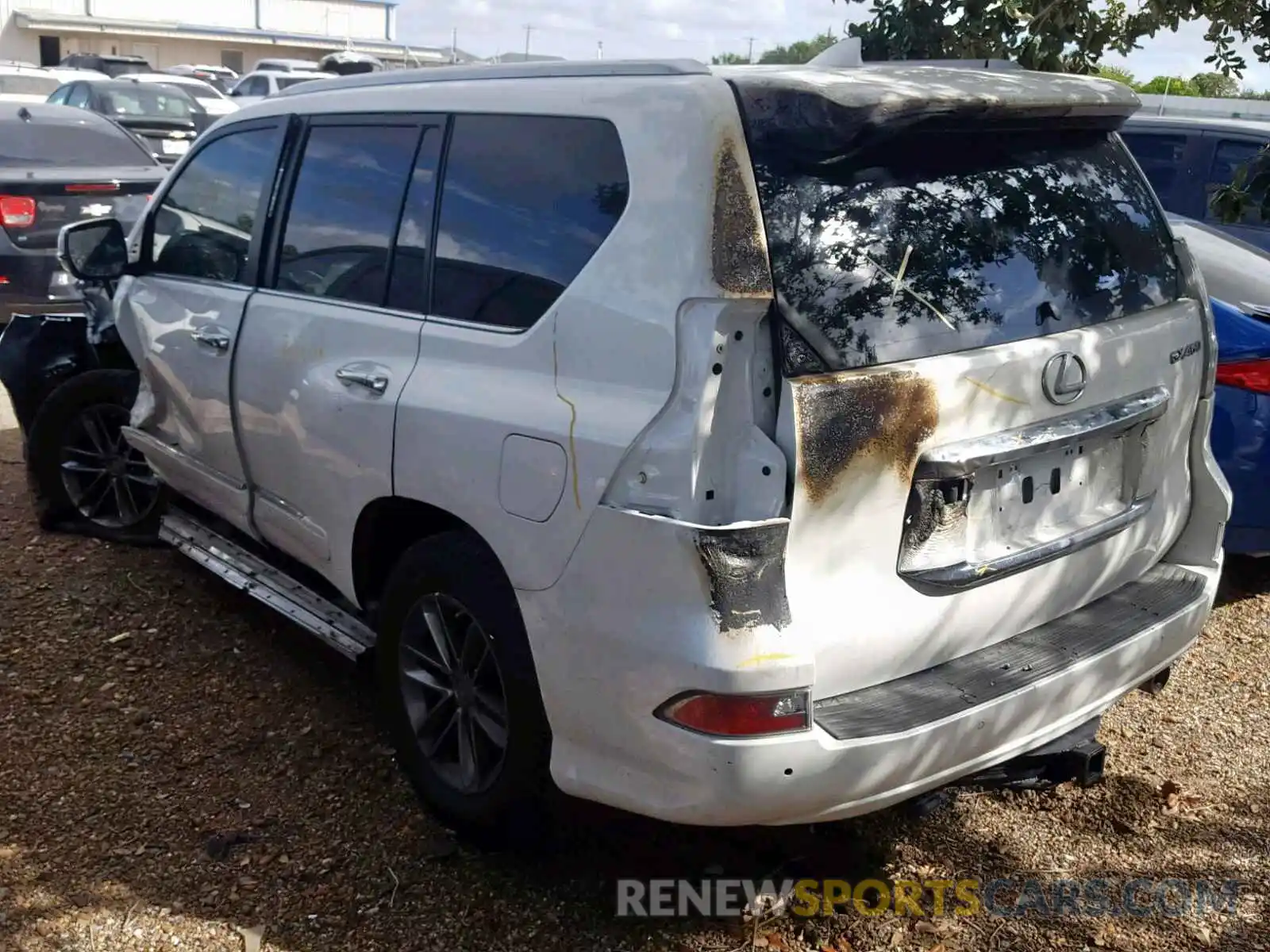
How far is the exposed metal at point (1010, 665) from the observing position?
257 cm

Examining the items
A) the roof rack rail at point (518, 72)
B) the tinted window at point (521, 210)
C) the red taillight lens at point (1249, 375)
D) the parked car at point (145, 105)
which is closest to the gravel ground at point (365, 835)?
the red taillight lens at point (1249, 375)

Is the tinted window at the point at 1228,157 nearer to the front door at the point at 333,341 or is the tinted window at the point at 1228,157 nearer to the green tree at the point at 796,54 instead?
the green tree at the point at 796,54

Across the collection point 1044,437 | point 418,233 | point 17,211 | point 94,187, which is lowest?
point 17,211

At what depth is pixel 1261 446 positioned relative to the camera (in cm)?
448

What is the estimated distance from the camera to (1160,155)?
811 centimetres

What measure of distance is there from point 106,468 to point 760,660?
379cm

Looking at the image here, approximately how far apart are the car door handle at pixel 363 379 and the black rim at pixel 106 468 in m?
2.21

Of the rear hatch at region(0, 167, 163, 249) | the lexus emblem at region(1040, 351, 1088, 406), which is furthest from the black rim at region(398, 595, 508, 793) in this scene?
the rear hatch at region(0, 167, 163, 249)

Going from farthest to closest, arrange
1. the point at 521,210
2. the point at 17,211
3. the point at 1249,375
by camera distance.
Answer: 1. the point at 17,211
2. the point at 1249,375
3. the point at 521,210

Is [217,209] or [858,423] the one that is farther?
[217,209]

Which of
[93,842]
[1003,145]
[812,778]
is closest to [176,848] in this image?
[93,842]

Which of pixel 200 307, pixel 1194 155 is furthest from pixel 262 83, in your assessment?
pixel 200 307

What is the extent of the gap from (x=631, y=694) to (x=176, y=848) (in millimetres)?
1487

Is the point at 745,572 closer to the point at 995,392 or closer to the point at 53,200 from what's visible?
the point at 995,392
